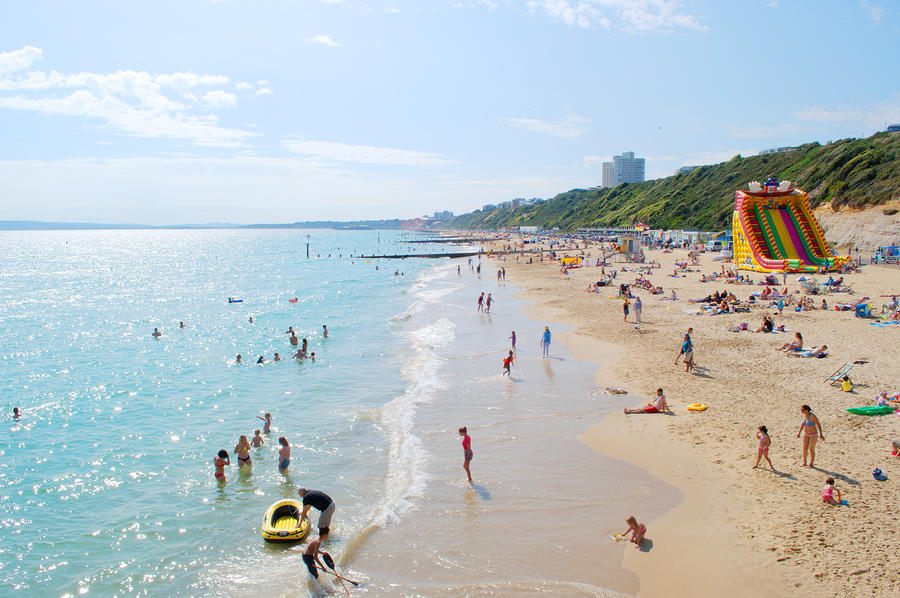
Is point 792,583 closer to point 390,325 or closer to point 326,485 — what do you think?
point 326,485

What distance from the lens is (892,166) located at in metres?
43.4

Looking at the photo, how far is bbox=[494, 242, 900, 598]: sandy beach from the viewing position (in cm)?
672

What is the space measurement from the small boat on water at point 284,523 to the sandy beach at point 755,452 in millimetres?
4906

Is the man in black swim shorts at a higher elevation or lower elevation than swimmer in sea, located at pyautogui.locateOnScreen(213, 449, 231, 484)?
higher

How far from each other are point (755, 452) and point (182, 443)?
1263 cm

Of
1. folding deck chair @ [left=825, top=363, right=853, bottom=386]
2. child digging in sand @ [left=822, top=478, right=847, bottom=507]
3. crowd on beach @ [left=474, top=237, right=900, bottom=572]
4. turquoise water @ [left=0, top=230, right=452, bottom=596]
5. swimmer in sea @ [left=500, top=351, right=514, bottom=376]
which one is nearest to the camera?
child digging in sand @ [left=822, top=478, right=847, bottom=507]

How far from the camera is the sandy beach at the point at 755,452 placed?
22.1 ft

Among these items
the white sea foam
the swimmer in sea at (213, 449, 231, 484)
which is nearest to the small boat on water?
the white sea foam

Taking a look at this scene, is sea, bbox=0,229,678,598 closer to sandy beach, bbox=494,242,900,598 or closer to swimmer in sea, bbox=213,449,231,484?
swimmer in sea, bbox=213,449,231,484

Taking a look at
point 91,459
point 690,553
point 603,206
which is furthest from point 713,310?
point 603,206

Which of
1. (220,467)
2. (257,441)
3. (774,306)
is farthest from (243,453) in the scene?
(774,306)

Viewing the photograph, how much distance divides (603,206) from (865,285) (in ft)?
310

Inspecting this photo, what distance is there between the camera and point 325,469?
10953mm

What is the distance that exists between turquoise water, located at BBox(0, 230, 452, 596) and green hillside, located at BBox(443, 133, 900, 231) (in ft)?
132
